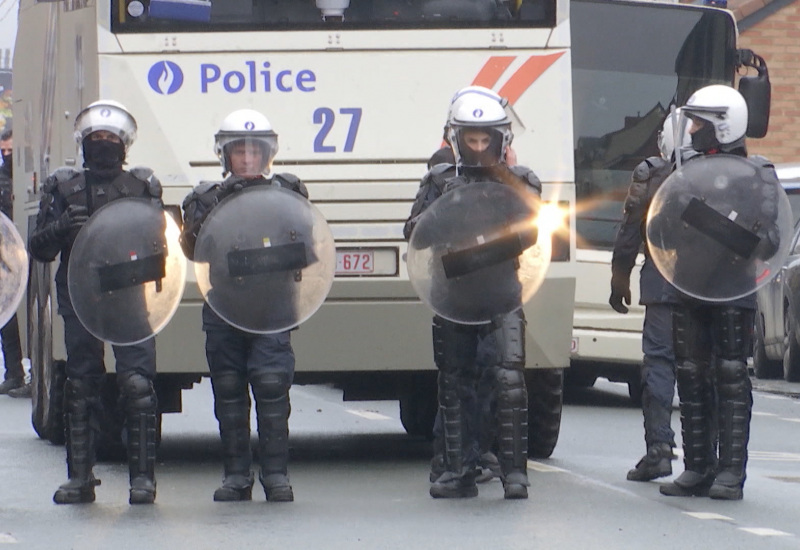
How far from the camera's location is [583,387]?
20.4m

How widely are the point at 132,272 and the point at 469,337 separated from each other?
5.28 ft

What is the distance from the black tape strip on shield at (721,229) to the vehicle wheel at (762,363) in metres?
12.1

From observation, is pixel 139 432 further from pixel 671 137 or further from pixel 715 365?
pixel 671 137

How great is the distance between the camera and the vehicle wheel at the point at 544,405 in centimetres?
1240

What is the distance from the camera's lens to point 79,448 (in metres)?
10.2

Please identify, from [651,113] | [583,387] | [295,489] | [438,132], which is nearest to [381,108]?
[438,132]

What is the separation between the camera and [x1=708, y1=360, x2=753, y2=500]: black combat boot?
10.4 meters

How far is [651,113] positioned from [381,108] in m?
6.27

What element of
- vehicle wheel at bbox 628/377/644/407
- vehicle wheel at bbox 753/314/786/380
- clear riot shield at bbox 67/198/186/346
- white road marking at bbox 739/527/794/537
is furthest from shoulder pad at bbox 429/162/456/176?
vehicle wheel at bbox 753/314/786/380

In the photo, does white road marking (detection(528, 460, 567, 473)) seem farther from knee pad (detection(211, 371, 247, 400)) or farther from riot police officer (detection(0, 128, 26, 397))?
riot police officer (detection(0, 128, 26, 397))

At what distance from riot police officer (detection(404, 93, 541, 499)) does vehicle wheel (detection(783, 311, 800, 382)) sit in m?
10.6

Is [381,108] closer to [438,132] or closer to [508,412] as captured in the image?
[438,132]

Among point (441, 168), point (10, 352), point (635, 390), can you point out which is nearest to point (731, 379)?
point (441, 168)

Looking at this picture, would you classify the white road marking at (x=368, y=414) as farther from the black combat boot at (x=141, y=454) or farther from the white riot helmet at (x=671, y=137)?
the black combat boot at (x=141, y=454)
